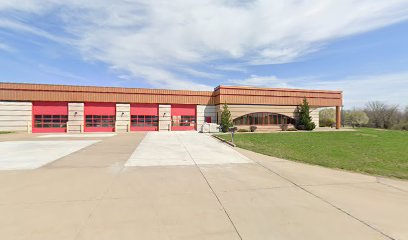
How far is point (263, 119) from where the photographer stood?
30281 millimetres

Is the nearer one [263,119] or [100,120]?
[100,120]

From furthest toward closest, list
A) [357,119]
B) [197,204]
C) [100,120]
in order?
[357,119] < [100,120] < [197,204]

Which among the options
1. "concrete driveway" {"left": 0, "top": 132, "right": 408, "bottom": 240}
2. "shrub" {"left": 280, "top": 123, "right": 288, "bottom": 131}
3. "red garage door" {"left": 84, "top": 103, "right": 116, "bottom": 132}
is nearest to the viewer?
"concrete driveway" {"left": 0, "top": 132, "right": 408, "bottom": 240}

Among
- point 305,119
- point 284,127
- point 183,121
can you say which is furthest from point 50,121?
point 305,119

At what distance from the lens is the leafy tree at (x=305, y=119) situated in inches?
1159

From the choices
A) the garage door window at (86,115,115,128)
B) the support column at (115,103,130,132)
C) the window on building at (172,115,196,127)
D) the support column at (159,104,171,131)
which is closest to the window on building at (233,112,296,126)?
the window on building at (172,115,196,127)

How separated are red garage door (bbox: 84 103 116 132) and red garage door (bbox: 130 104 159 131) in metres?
2.59

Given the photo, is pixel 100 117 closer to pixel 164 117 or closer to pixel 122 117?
pixel 122 117

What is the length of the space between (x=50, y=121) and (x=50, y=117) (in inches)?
20.4

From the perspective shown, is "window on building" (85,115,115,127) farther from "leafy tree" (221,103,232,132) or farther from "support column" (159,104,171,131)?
"leafy tree" (221,103,232,132)

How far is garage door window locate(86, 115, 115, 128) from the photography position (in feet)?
89.7

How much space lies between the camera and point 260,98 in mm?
29953

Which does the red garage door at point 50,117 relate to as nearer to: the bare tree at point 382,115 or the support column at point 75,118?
the support column at point 75,118

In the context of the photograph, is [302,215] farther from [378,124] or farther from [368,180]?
[378,124]
